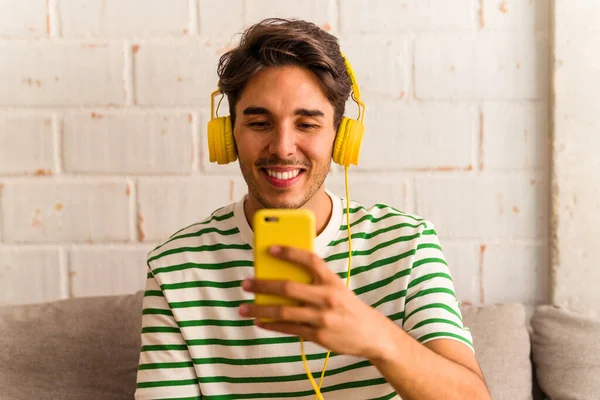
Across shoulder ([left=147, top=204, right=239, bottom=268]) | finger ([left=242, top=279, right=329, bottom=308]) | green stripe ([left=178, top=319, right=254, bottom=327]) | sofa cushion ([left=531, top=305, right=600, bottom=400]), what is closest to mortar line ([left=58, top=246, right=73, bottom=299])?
shoulder ([left=147, top=204, right=239, bottom=268])

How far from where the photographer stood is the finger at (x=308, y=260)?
0.85 metres

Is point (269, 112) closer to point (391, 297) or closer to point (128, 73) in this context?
point (391, 297)

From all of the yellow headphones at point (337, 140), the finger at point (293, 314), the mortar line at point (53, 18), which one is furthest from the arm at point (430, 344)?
the mortar line at point (53, 18)

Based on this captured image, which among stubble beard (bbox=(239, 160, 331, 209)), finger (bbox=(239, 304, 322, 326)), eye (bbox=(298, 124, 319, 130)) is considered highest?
eye (bbox=(298, 124, 319, 130))

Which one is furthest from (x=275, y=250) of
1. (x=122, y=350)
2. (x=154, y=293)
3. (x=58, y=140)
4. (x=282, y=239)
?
(x=58, y=140)

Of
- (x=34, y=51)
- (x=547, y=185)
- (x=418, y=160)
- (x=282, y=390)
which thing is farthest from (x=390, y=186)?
(x=34, y=51)

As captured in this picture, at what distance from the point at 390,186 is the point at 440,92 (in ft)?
0.87

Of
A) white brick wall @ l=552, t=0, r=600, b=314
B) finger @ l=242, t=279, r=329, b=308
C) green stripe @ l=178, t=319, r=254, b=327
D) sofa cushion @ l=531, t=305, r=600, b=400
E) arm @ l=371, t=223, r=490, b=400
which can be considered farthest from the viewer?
white brick wall @ l=552, t=0, r=600, b=314

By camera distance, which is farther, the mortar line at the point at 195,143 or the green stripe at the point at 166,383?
the mortar line at the point at 195,143

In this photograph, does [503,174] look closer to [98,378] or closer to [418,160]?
[418,160]

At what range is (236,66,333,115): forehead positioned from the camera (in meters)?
1.27

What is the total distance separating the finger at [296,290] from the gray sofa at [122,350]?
2.60 feet

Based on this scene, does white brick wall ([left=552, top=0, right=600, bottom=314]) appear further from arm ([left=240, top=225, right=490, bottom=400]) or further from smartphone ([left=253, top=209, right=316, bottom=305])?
smartphone ([left=253, top=209, right=316, bottom=305])

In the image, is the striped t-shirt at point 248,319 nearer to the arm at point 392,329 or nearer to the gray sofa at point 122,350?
the arm at point 392,329
